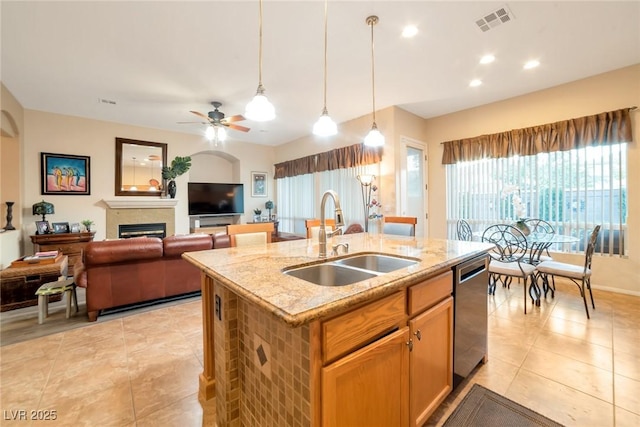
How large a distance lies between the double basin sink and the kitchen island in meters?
0.05

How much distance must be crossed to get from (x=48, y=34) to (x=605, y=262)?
23.0 feet

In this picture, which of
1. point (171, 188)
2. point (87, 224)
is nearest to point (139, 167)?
point (171, 188)

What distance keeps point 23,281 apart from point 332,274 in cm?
399

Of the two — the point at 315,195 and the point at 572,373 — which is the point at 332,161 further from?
the point at 572,373

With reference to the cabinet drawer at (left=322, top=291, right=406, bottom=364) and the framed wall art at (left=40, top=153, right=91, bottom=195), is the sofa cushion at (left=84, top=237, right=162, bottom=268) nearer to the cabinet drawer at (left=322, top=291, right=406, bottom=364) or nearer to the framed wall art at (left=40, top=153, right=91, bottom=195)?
the cabinet drawer at (left=322, top=291, right=406, bottom=364)

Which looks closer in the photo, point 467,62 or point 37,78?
point 467,62

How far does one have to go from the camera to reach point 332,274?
1.60 m

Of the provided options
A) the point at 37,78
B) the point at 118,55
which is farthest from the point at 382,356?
the point at 37,78

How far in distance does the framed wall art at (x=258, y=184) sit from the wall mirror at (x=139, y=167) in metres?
2.16

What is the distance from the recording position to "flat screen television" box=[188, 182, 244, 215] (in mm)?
6453

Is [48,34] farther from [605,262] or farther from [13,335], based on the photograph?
[605,262]

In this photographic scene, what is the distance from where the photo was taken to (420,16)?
8.02 ft

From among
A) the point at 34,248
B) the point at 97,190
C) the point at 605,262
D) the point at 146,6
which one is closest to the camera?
the point at 146,6

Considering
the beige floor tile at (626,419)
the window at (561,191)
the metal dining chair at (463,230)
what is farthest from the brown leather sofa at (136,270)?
the window at (561,191)
